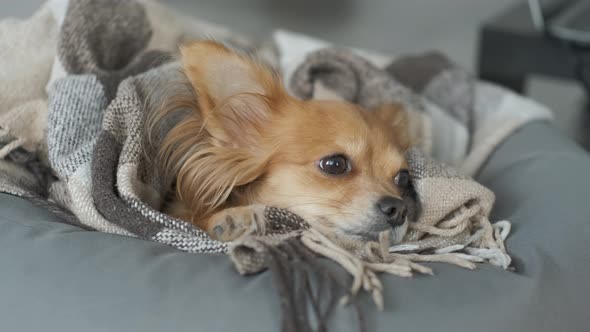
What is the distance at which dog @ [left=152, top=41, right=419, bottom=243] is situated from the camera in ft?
4.59

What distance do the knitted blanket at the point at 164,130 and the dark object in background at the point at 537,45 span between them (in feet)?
1.41

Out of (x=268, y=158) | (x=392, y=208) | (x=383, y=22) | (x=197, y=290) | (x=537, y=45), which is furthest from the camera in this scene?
(x=383, y=22)

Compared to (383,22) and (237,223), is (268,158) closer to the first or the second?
(237,223)

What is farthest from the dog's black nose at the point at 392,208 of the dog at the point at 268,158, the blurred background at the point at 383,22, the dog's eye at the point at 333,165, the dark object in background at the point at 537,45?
the blurred background at the point at 383,22

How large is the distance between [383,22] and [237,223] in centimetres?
288

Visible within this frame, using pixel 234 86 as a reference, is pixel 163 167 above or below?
below

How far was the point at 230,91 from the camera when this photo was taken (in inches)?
59.1

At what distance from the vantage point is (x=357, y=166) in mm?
1483

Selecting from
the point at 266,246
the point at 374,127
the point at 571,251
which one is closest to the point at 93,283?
the point at 266,246

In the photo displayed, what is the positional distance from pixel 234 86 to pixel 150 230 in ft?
1.21

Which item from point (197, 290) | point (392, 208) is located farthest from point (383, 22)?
point (197, 290)

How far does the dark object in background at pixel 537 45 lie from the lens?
244 cm

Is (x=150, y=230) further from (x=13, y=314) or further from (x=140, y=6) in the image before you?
(x=140, y=6)

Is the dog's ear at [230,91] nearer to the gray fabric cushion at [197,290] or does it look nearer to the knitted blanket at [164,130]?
the knitted blanket at [164,130]
